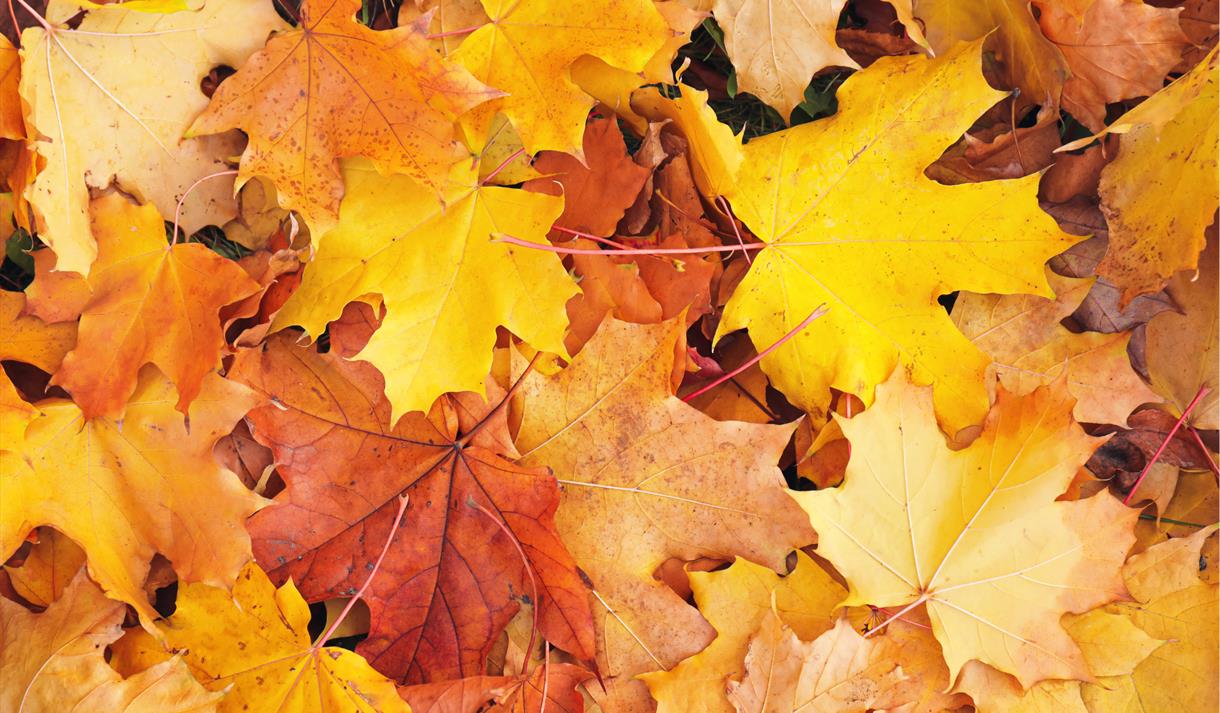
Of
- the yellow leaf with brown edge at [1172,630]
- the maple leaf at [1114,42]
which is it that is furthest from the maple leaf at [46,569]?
the maple leaf at [1114,42]

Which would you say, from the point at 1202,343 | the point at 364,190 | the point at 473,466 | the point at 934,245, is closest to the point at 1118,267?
the point at 1202,343

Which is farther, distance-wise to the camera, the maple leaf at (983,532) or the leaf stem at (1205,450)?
the leaf stem at (1205,450)

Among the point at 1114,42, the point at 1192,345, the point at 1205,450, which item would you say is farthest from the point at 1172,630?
the point at 1114,42

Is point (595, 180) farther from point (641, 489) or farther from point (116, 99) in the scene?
point (116, 99)

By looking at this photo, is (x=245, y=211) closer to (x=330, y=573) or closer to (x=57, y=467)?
(x=57, y=467)

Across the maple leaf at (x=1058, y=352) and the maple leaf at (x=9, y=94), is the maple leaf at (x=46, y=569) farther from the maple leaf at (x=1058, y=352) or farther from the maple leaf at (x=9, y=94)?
the maple leaf at (x=1058, y=352)
